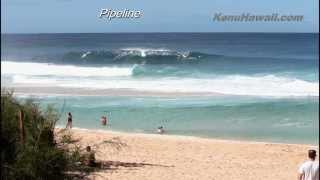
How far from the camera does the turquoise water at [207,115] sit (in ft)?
67.9

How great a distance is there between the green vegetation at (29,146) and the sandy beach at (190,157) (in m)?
2.78

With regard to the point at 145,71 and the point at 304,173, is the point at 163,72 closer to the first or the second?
the point at 145,71

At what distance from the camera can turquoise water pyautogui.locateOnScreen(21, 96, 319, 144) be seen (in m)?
20.7

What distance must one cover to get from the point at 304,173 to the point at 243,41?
238ft

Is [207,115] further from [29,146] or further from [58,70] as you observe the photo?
[58,70]

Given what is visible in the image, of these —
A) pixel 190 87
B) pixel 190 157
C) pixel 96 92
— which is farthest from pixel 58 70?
Answer: pixel 190 157

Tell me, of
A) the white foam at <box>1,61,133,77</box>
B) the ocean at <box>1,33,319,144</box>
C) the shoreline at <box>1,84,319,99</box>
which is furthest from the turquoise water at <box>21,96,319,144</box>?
the white foam at <box>1,61,133,77</box>

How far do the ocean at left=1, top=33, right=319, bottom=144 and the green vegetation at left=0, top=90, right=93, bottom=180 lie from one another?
2768 mm

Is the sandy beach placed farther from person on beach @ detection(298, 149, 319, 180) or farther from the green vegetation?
person on beach @ detection(298, 149, 319, 180)

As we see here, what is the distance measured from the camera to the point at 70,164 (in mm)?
7746

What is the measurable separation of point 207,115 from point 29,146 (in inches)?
676

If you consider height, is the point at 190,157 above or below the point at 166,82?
below

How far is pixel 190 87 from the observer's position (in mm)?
34219

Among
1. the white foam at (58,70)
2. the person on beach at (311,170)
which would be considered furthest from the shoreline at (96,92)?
the person on beach at (311,170)
